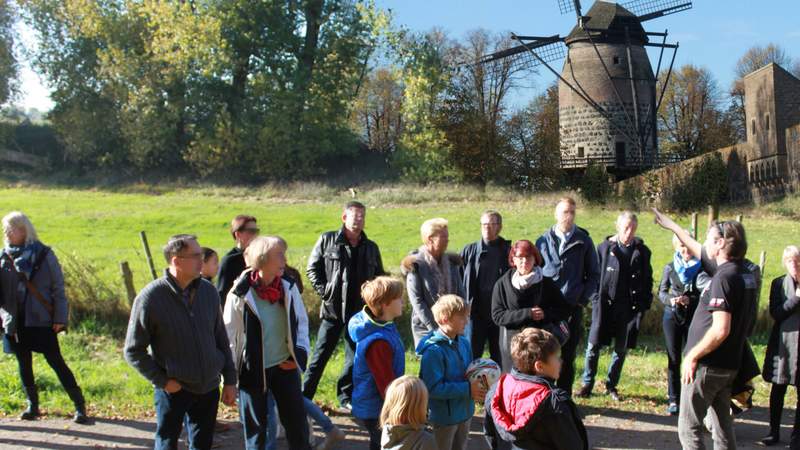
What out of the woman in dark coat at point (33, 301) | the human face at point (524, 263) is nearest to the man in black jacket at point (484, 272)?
the human face at point (524, 263)

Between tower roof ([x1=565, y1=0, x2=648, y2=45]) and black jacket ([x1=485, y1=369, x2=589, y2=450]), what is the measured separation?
111ft

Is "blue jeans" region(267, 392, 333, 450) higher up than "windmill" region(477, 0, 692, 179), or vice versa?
"windmill" region(477, 0, 692, 179)

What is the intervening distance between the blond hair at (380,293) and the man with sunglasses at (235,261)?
1819 millimetres

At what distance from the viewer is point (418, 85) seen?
35031 millimetres

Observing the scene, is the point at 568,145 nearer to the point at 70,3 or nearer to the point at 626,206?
the point at 626,206

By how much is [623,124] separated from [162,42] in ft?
66.2

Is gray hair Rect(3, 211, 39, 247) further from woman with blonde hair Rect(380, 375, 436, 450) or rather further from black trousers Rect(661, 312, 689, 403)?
black trousers Rect(661, 312, 689, 403)

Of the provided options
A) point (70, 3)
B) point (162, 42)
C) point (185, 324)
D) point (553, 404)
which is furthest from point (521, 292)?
point (70, 3)

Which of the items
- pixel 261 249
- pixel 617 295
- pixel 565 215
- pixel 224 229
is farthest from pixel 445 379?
pixel 224 229

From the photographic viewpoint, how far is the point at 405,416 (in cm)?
388

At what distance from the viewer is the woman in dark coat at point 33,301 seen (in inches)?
258

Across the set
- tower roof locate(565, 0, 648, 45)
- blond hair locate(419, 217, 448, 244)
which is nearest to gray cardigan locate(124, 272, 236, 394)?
blond hair locate(419, 217, 448, 244)

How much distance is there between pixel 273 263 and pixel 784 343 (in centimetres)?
405

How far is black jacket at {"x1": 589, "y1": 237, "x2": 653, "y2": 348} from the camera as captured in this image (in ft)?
24.7
